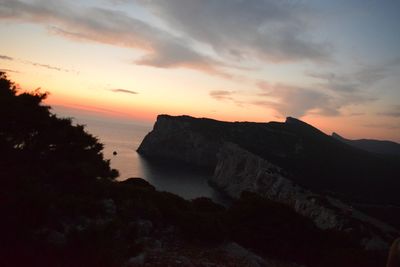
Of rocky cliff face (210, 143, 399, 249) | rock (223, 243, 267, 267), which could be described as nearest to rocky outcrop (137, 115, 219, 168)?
rocky cliff face (210, 143, 399, 249)

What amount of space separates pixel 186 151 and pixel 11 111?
458 ft

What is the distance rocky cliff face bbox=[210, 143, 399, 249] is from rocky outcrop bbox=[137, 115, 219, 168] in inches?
1241

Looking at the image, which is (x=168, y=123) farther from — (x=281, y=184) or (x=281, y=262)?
(x=281, y=262)

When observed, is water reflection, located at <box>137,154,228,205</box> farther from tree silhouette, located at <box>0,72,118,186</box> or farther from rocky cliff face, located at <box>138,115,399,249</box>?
tree silhouette, located at <box>0,72,118,186</box>

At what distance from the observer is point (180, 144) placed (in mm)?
159125

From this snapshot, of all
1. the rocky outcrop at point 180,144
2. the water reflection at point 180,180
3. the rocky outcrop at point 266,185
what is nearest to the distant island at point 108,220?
the rocky outcrop at point 266,185

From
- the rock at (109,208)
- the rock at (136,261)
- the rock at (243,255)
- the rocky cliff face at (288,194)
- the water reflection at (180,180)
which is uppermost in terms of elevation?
the rock at (109,208)

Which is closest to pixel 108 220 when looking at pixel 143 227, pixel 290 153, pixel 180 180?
pixel 143 227

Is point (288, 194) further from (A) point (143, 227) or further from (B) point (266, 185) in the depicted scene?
(A) point (143, 227)

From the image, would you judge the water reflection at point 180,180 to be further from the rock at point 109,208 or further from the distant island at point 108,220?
the rock at point 109,208

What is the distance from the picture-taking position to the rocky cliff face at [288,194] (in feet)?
152

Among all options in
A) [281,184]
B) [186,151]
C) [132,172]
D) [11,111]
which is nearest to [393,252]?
[11,111]

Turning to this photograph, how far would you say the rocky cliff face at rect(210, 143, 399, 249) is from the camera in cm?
4634

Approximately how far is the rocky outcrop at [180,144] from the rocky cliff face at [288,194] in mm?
31514
